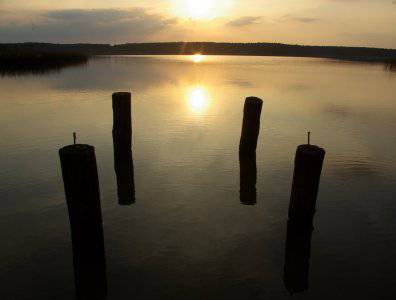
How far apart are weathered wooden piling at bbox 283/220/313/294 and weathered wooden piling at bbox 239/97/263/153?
5196 mm

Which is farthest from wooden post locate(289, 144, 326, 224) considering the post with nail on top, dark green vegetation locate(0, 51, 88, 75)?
dark green vegetation locate(0, 51, 88, 75)

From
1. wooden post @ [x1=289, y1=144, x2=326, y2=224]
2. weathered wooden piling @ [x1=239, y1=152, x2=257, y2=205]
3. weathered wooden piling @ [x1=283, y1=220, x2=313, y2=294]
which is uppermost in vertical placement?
wooden post @ [x1=289, y1=144, x2=326, y2=224]

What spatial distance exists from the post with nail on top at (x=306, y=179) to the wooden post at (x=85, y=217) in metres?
3.74

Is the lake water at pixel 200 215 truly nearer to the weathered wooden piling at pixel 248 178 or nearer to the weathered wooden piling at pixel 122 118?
the weathered wooden piling at pixel 248 178

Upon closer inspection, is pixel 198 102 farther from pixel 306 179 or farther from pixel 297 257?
pixel 306 179

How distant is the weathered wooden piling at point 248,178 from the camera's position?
36.3 feet

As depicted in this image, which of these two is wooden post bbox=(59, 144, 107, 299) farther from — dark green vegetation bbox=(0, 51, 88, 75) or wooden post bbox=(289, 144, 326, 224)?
dark green vegetation bbox=(0, 51, 88, 75)

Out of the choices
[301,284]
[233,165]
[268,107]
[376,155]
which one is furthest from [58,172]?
[268,107]

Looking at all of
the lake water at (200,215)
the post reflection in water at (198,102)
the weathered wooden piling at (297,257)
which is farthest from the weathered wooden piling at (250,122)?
the post reflection in water at (198,102)

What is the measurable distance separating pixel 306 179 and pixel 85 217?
13.3 ft

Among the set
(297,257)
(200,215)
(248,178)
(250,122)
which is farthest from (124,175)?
(297,257)

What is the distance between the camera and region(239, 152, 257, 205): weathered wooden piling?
11073mm

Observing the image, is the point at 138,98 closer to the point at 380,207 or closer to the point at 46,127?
the point at 46,127

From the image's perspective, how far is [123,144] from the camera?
1355 cm
